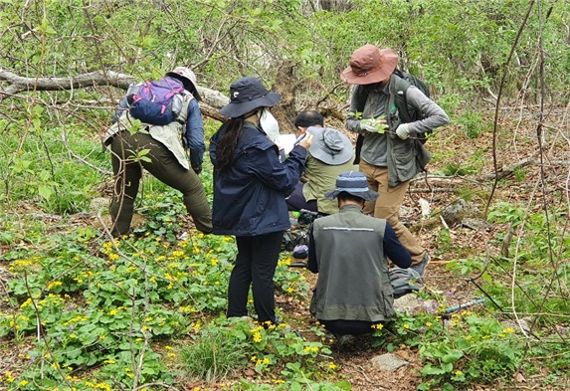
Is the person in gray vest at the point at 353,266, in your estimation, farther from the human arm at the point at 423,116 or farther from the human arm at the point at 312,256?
the human arm at the point at 423,116

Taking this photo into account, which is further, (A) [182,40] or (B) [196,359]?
(A) [182,40]

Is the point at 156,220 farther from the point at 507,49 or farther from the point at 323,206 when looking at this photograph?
the point at 507,49

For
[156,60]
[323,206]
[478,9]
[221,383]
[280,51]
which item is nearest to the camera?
[221,383]

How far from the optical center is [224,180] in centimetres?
526

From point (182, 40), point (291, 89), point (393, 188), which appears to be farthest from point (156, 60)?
point (393, 188)

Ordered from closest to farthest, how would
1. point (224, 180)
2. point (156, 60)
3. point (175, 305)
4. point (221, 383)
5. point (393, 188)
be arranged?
point (221, 383) → point (224, 180) → point (175, 305) → point (393, 188) → point (156, 60)

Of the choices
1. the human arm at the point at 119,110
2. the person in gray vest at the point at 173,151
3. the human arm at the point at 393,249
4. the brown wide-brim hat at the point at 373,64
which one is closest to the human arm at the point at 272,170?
the human arm at the point at 393,249

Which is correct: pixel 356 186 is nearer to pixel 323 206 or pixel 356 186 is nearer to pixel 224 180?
pixel 224 180

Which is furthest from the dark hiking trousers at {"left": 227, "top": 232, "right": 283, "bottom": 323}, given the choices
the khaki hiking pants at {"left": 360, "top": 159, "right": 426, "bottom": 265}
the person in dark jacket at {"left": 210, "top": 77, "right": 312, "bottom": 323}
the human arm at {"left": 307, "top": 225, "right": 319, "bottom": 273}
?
the khaki hiking pants at {"left": 360, "top": 159, "right": 426, "bottom": 265}

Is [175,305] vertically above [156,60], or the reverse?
[156,60]

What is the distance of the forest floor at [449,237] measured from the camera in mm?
4977

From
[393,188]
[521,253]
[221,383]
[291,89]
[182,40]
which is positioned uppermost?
[182,40]

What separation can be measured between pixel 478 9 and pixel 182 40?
4664 millimetres

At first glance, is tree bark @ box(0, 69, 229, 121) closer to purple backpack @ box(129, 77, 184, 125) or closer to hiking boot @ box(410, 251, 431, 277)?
purple backpack @ box(129, 77, 184, 125)
